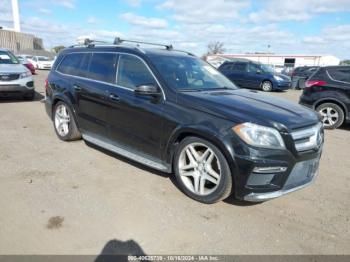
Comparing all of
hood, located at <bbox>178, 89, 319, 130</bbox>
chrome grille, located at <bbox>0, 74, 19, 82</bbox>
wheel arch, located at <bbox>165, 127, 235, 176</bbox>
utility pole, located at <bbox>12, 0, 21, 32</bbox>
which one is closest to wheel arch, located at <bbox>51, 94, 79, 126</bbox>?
wheel arch, located at <bbox>165, 127, 235, 176</bbox>

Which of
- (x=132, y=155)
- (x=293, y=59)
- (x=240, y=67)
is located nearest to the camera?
(x=132, y=155)

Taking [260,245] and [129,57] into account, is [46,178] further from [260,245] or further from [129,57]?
[260,245]

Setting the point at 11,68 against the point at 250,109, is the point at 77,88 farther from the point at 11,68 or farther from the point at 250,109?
the point at 11,68

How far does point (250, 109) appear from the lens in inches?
153

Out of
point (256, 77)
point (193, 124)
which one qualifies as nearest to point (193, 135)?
point (193, 124)

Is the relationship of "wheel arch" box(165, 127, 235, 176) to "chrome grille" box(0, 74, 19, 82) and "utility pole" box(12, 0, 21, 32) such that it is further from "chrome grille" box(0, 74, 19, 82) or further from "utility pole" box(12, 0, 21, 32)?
"utility pole" box(12, 0, 21, 32)

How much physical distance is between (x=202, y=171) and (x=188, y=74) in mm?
1531

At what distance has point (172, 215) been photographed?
3744 mm

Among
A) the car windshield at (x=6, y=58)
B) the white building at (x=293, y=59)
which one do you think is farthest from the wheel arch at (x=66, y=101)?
the white building at (x=293, y=59)

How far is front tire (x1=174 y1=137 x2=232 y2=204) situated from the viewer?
376 centimetres

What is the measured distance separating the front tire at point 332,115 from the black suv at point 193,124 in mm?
4802

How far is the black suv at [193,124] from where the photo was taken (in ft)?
11.8

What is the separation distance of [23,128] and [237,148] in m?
5.49

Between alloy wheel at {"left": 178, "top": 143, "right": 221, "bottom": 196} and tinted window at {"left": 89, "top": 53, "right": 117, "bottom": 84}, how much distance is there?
5.64 feet
